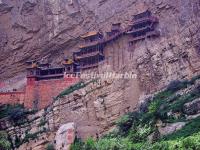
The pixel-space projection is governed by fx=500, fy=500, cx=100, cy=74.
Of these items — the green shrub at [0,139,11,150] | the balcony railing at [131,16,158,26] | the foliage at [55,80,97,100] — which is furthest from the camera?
the balcony railing at [131,16,158,26]

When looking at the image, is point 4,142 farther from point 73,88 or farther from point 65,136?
point 73,88

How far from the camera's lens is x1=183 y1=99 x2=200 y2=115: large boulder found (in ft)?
117

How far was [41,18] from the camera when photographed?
177 feet

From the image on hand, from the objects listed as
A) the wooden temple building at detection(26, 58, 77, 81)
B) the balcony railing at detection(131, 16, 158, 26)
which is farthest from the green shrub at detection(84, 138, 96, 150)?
the balcony railing at detection(131, 16, 158, 26)

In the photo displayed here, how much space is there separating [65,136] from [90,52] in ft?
37.5

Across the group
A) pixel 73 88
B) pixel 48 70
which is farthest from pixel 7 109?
pixel 73 88

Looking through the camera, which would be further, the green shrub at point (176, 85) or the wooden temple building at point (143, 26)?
the wooden temple building at point (143, 26)

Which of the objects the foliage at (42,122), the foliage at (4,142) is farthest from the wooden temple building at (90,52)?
the foliage at (4,142)

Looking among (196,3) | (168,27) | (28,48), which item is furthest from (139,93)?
(28,48)

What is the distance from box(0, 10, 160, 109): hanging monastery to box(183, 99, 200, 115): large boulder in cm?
1109

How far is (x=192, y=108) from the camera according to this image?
118 feet

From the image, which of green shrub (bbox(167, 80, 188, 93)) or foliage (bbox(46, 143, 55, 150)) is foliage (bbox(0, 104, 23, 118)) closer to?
foliage (bbox(46, 143, 55, 150))

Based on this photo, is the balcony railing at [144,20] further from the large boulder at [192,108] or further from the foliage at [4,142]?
the foliage at [4,142]

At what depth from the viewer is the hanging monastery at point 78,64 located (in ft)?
154
